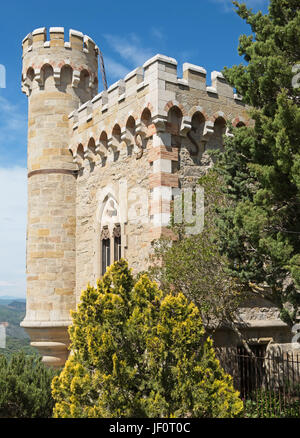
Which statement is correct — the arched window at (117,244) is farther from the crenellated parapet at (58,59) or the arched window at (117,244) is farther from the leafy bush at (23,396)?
the crenellated parapet at (58,59)

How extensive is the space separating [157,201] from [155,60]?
333 cm

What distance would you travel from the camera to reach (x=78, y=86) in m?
15.0

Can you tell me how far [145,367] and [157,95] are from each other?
625cm

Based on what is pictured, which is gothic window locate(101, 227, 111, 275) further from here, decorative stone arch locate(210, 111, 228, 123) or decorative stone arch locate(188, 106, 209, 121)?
decorative stone arch locate(210, 111, 228, 123)

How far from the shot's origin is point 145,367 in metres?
7.62

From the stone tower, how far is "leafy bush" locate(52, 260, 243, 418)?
6422 mm

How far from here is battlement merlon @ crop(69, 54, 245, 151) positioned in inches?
439

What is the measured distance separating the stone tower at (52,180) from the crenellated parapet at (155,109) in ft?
4.39

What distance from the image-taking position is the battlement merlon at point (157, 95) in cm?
1115

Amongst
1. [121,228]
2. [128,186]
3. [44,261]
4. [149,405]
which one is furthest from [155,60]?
[149,405]

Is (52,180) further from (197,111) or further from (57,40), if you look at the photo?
(197,111)

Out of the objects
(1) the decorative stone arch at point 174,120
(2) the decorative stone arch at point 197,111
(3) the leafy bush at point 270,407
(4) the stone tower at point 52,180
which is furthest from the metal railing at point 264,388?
(2) the decorative stone arch at point 197,111

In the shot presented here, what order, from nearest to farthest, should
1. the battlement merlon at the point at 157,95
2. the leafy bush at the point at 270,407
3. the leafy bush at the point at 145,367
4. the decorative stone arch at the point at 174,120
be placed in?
the leafy bush at the point at 145,367, the leafy bush at the point at 270,407, the battlement merlon at the point at 157,95, the decorative stone arch at the point at 174,120

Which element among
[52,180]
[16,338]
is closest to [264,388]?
[52,180]
